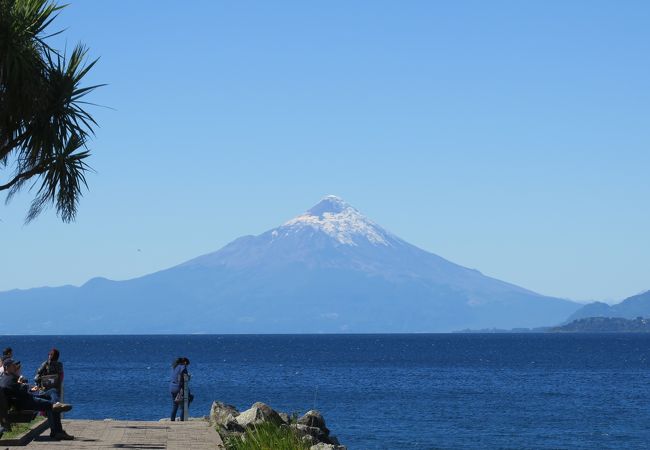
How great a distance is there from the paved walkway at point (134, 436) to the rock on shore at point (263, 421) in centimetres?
49

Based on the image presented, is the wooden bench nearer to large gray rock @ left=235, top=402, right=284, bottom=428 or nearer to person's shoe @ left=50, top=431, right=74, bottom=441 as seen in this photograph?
person's shoe @ left=50, top=431, right=74, bottom=441

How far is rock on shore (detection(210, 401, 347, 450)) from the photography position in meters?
24.8

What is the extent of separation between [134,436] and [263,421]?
2862 mm

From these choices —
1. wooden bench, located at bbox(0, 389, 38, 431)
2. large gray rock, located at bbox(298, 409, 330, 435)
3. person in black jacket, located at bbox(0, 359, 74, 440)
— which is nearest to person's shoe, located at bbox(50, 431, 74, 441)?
person in black jacket, located at bbox(0, 359, 74, 440)

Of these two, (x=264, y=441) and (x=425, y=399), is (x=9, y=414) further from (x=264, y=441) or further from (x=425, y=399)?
(x=425, y=399)

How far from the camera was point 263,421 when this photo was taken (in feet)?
80.2

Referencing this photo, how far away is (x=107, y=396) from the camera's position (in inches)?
2753

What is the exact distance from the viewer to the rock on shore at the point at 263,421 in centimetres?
2477

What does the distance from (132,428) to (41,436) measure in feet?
11.2

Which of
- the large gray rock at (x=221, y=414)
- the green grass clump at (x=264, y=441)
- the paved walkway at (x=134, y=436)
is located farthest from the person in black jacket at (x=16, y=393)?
the large gray rock at (x=221, y=414)

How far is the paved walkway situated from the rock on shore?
49 centimetres

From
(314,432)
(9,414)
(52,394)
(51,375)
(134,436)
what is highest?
(51,375)

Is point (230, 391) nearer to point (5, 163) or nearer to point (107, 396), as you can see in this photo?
point (107, 396)

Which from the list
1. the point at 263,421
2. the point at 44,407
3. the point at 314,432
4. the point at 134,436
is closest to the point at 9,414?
the point at 44,407
